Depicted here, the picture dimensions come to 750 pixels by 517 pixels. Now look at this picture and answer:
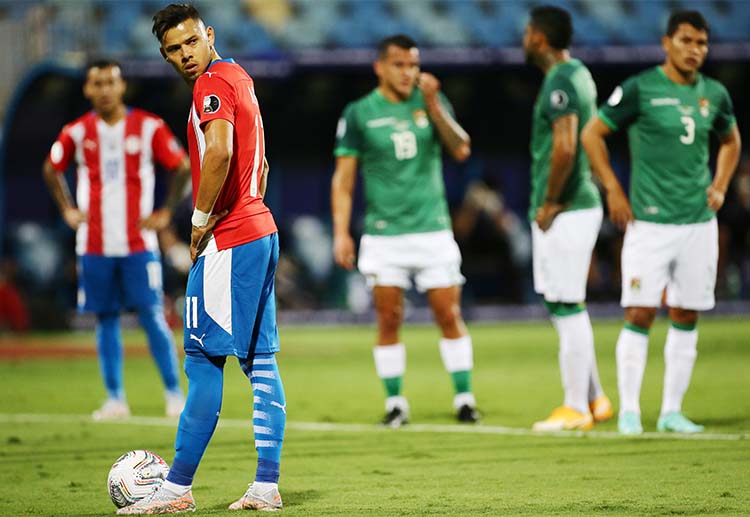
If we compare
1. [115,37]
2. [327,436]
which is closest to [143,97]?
[115,37]

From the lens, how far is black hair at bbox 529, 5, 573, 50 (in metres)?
8.20

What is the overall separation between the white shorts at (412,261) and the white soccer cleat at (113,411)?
2103mm

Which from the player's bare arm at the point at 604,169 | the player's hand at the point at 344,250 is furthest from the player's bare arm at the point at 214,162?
the player's hand at the point at 344,250

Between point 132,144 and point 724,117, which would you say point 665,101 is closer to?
point 724,117

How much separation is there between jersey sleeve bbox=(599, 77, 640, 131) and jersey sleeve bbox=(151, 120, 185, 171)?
3.30 meters

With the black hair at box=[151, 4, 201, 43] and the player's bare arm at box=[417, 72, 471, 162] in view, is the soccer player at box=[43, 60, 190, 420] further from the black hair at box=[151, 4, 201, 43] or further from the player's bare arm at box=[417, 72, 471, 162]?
the black hair at box=[151, 4, 201, 43]

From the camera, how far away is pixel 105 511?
5586 millimetres

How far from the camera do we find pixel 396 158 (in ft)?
28.5

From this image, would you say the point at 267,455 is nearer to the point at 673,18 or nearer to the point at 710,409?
the point at 673,18

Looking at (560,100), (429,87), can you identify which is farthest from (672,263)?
(429,87)

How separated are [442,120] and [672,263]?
185cm

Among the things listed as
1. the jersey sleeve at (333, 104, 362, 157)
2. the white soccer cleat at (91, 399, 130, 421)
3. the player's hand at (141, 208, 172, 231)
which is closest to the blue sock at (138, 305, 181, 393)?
the white soccer cleat at (91, 399, 130, 421)

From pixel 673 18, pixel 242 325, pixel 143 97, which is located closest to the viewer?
pixel 242 325

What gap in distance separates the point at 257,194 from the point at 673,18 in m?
3.27
